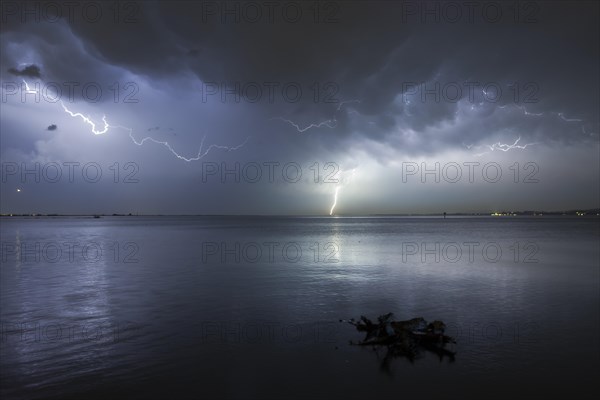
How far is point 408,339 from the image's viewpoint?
605 inches

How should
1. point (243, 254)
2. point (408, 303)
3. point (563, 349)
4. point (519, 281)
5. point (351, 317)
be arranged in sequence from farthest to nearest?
point (243, 254) → point (519, 281) → point (408, 303) → point (351, 317) → point (563, 349)

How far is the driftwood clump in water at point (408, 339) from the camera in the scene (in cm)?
1480

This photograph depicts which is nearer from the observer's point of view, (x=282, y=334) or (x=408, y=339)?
(x=408, y=339)

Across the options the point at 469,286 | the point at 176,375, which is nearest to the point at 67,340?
the point at 176,375

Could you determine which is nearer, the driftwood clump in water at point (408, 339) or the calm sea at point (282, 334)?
the calm sea at point (282, 334)

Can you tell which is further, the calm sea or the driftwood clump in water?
the driftwood clump in water

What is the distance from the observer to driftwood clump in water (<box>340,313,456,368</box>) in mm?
14805

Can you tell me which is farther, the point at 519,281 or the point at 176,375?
the point at 519,281

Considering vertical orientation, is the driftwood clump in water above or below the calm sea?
above

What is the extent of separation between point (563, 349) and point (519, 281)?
1783cm

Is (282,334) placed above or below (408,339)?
below

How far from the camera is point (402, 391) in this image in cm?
1210

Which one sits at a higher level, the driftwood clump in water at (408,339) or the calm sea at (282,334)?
the driftwood clump in water at (408,339)

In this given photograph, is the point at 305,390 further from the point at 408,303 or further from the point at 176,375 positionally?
the point at 408,303
